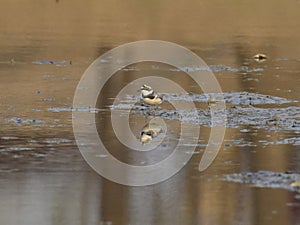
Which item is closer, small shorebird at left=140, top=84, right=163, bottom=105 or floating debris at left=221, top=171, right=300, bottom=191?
floating debris at left=221, top=171, right=300, bottom=191

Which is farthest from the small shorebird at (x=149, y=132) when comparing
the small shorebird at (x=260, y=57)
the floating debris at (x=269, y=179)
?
the small shorebird at (x=260, y=57)

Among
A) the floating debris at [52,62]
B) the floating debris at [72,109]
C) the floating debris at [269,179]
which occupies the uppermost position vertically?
the floating debris at [52,62]

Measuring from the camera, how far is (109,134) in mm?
11578

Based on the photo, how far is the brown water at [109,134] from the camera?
840cm

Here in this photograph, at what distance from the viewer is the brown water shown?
27.6 feet

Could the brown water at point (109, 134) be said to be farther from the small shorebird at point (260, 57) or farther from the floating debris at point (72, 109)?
the small shorebird at point (260, 57)

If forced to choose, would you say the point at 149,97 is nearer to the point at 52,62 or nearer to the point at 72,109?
the point at 72,109

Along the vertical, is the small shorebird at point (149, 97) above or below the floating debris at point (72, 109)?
above

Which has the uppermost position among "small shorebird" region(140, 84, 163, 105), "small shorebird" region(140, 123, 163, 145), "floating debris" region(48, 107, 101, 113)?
"small shorebird" region(140, 84, 163, 105)

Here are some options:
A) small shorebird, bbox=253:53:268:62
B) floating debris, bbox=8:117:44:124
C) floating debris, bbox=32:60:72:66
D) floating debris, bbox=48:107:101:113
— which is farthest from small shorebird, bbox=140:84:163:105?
small shorebird, bbox=253:53:268:62

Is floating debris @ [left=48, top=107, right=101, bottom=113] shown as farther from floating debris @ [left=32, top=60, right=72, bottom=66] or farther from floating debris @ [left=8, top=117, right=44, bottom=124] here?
floating debris @ [left=32, top=60, right=72, bottom=66]

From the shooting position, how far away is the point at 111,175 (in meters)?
9.67

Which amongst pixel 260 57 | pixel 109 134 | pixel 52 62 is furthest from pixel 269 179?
pixel 260 57

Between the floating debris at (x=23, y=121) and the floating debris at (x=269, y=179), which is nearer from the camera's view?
the floating debris at (x=269, y=179)
